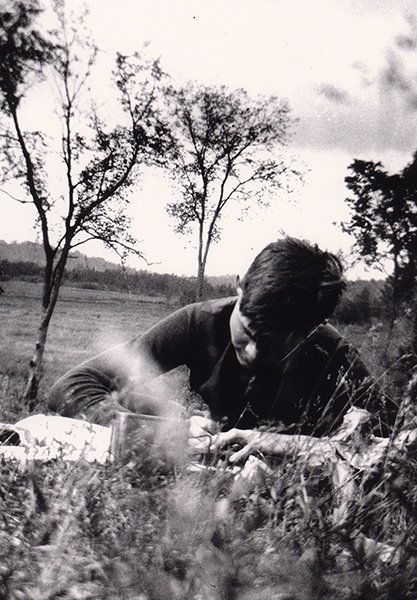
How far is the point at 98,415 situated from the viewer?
7.09 ft

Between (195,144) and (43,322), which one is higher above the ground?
(195,144)

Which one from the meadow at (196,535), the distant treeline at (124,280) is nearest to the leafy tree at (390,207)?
the distant treeline at (124,280)

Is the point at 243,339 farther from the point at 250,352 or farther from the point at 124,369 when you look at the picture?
the point at 124,369

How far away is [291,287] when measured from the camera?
272 cm

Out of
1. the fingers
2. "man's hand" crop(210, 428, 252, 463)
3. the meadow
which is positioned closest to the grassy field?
"man's hand" crop(210, 428, 252, 463)

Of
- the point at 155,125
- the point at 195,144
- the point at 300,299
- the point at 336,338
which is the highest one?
the point at 155,125

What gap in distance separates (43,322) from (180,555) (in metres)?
10.2

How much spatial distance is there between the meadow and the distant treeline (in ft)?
16.4

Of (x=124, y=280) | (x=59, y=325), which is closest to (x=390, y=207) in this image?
(x=124, y=280)

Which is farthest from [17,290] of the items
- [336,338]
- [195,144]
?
[336,338]

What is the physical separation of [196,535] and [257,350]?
1.65 m

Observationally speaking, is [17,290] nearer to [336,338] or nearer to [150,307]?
[150,307]

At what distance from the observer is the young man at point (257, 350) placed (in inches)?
103

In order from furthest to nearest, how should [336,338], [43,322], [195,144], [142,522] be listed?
[43,322]
[195,144]
[336,338]
[142,522]
